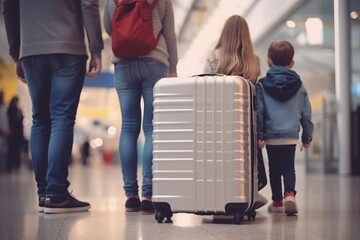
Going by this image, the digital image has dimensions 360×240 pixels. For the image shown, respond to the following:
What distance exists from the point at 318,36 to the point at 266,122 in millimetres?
7226

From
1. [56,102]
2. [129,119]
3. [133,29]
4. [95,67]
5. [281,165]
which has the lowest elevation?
[281,165]

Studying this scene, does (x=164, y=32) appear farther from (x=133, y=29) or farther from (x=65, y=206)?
(x=65, y=206)

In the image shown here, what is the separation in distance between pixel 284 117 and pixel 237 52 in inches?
18.2

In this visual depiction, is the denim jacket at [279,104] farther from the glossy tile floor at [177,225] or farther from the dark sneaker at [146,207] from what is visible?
the dark sneaker at [146,207]

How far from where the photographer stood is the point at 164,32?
357 centimetres

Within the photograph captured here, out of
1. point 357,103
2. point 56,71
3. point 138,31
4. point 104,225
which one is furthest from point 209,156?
point 357,103

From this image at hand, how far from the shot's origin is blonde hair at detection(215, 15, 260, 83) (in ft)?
11.0

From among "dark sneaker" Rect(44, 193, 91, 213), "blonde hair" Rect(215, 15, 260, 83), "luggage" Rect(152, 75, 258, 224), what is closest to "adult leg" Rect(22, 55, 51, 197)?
"dark sneaker" Rect(44, 193, 91, 213)

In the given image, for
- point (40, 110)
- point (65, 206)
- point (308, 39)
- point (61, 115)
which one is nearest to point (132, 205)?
point (65, 206)

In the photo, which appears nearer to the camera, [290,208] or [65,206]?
[290,208]

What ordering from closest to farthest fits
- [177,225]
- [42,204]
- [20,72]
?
[177,225] → [42,204] → [20,72]

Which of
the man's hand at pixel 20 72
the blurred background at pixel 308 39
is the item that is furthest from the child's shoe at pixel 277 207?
the blurred background at pixel 308 39

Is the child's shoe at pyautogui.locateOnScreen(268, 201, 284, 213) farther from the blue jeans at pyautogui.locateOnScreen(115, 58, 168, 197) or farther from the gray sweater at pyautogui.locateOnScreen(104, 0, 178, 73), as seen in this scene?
the gray sweater at pyautogui.locateOnScreen(104, 0, 178, 73)

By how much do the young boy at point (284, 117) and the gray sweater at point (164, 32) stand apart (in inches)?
22.4
